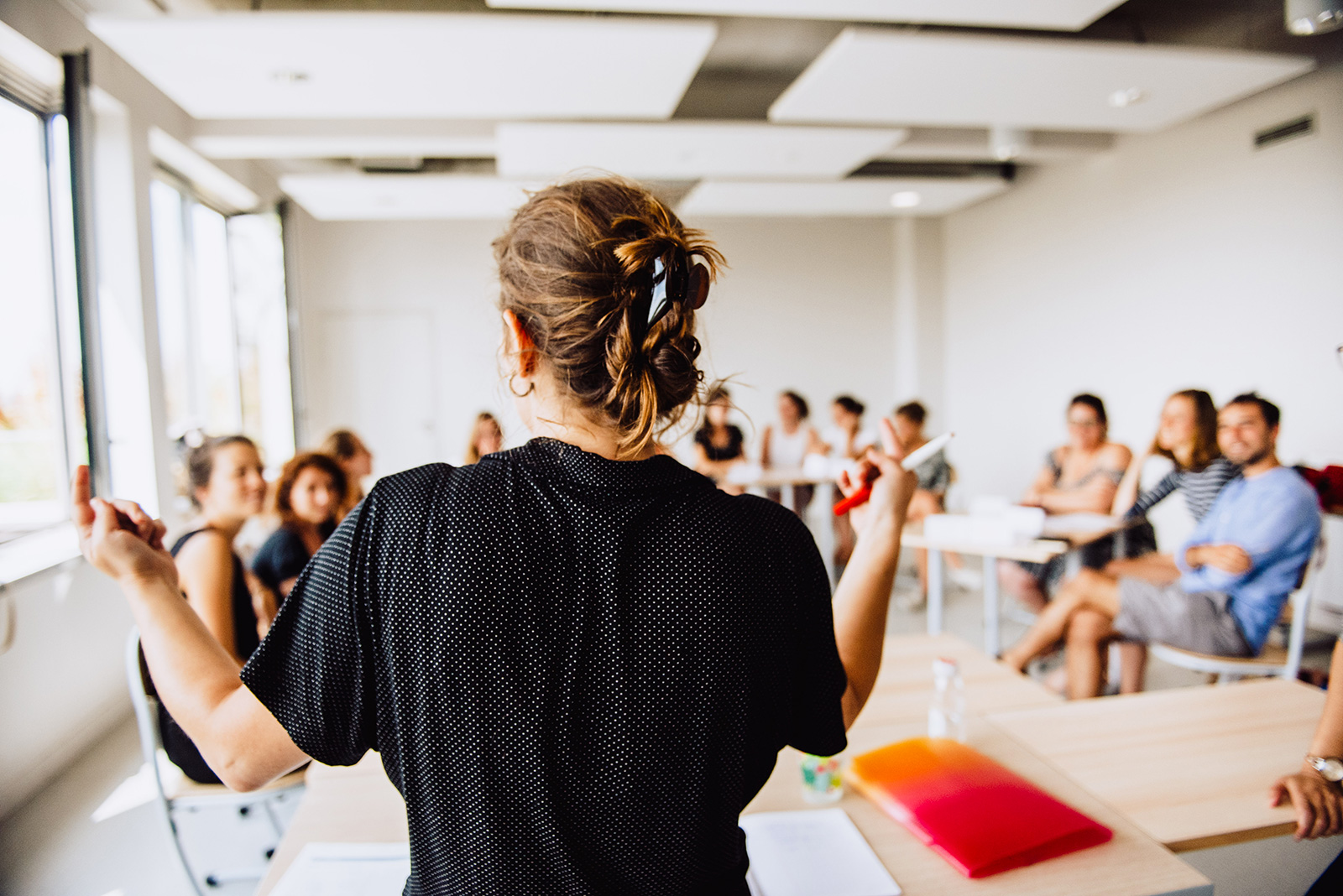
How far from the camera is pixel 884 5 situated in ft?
9.81

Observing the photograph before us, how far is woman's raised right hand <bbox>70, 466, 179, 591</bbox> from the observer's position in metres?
0.75

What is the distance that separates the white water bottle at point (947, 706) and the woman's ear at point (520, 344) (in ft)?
3.56

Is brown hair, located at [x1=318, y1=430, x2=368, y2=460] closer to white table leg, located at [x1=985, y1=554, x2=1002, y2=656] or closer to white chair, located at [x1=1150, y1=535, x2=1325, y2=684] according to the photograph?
white table leg, located at [x1=985, y1=554, x2=1002, y2=656]

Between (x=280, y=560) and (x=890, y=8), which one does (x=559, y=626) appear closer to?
(x=280, y=560)

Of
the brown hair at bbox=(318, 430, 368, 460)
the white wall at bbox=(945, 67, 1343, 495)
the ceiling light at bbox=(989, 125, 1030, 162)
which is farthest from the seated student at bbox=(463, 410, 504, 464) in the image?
the white wall at bbox=(945, 67, 1343, 495)

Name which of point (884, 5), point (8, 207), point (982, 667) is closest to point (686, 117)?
point (884, 5)

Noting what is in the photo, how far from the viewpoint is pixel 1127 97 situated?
3961mm

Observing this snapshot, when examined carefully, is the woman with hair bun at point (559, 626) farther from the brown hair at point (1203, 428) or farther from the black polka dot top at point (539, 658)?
the brown hair at point (1203, 428)

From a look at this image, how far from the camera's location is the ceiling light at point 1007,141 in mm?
4973

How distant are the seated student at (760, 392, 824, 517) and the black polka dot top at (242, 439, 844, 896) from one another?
542 cm

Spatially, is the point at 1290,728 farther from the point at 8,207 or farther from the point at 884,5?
the point at 8,207

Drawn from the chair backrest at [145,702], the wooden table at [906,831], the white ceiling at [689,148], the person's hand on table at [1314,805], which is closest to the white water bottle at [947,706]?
the wooden table at [906,831]

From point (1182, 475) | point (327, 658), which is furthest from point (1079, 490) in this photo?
point (327, 658)

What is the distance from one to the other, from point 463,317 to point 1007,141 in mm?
4915
